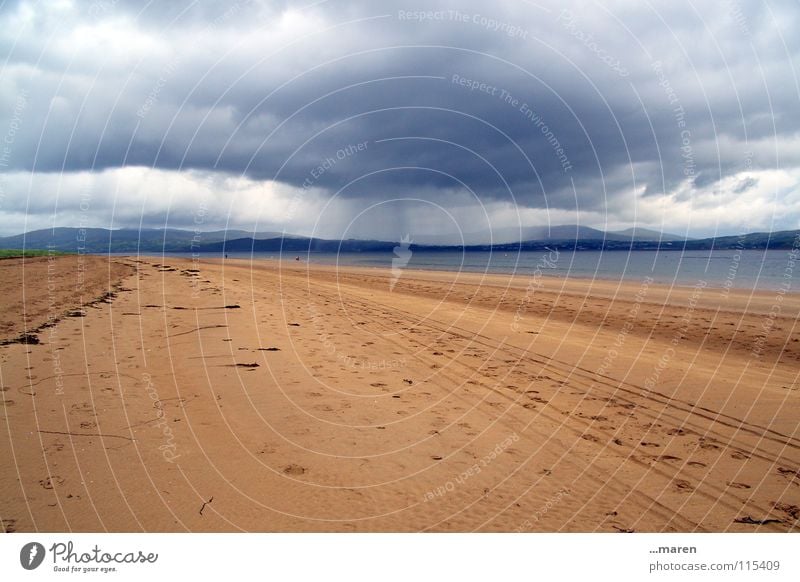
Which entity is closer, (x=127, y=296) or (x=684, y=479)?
(x=684, y=479)

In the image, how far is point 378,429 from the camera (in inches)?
327

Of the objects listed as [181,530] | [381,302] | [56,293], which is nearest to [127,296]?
[56,293]

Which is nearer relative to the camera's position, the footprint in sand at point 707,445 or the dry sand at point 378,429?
the dry sand at point 378,429

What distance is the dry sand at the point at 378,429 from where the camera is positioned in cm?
591

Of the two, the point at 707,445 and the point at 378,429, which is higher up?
the point at 707,445

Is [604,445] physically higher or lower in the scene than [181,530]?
higher

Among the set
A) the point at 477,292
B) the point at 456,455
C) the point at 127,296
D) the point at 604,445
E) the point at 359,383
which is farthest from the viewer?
the point at 477,292

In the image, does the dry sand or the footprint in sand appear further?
the footprint in sand

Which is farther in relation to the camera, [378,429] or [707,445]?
[378,429]

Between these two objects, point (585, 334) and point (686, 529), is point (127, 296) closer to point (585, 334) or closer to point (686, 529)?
point (585, 334)

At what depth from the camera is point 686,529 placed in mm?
5820

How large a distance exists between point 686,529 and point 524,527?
1974 mm

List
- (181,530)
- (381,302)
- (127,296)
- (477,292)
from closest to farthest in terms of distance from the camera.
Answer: (181,530) < (127,296) < (381,302) < (477,292)

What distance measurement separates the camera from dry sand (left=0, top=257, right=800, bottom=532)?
5.91 metres
